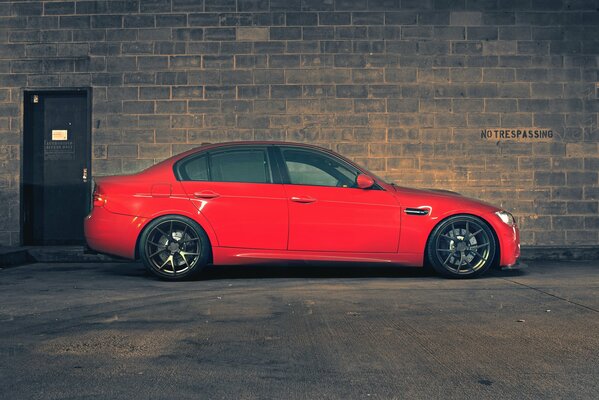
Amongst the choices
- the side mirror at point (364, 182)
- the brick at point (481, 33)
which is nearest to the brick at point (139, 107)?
the side mirror at point (364, 182)

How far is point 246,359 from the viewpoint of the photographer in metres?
4.52

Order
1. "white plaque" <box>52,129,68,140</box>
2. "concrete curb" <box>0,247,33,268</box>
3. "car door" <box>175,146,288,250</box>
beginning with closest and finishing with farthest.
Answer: "car door" <box>175,146,288,250</box>
"concrete curb" <box>0,247,33,268</box>
"white plaque" <box>52,129,68,140</box>

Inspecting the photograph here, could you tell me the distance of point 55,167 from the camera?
11.8 metres

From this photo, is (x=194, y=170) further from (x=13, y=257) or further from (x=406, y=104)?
(x=406, y=104)

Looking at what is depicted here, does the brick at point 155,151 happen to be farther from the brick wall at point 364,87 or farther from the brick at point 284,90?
the brick at point 284,90

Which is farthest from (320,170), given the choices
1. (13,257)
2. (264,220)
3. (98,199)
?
(13,257)

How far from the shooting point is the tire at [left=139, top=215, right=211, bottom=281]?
26.7 ft

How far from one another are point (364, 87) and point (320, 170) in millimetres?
3538

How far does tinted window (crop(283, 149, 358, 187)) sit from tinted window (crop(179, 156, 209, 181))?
88 cm

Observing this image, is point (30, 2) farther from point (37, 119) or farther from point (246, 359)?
point (246, 359)

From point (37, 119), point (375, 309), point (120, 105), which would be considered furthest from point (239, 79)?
point (375, 309)

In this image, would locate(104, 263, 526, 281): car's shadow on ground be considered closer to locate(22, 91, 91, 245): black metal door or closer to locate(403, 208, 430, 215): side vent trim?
locate(403, 208, 430, 215): side vent trim

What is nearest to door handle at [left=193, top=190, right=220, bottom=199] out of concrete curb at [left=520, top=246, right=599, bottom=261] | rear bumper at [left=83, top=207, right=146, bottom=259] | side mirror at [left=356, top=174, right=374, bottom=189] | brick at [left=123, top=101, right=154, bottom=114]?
rear bumper at [left=83, top=207, right=146, bottom=259]

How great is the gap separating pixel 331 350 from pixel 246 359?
56 cm
